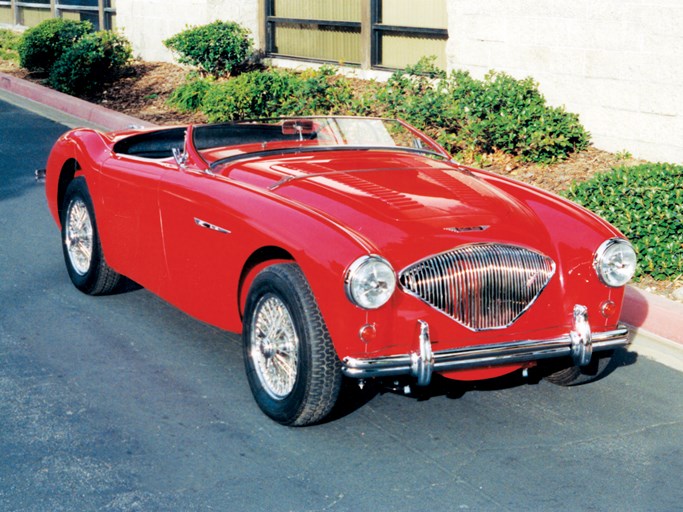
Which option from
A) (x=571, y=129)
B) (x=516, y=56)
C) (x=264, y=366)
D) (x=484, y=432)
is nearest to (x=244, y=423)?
(x=264, y=366)

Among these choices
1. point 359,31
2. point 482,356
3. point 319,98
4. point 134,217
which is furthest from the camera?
point 359,31

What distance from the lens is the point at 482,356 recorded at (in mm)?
4984

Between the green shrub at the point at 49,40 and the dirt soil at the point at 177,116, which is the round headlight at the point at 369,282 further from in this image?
the green shrub at the point at 49,40

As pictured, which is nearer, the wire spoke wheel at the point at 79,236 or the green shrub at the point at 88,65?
the wire spoke wheel at the point at 79,236

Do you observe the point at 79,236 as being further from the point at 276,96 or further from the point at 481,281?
the point at 276,96

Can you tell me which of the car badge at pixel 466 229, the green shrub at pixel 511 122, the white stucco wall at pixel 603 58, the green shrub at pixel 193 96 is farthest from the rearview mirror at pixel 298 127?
the green shrub at pixel 193 96

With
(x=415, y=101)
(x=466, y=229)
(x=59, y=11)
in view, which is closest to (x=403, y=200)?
(x=466, y=229)

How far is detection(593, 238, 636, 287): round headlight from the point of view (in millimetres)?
5402

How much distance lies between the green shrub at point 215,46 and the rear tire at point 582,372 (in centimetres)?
1134

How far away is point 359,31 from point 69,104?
464 centimetres

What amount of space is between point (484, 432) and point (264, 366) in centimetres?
113

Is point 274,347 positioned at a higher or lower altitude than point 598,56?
lower

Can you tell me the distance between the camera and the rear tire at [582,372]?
225 inches

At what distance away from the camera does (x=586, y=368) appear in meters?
5.74
